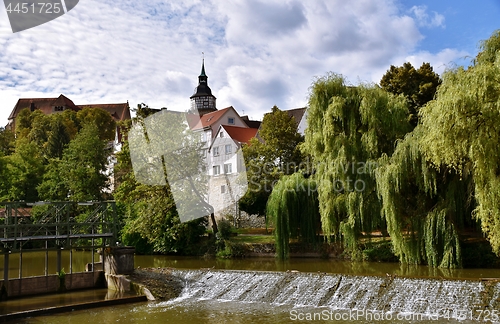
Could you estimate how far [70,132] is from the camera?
213 feet

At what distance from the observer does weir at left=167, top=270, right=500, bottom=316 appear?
42.4ft

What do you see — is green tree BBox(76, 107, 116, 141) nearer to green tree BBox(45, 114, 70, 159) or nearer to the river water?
green tree BBox(45, 114, 70, 159)

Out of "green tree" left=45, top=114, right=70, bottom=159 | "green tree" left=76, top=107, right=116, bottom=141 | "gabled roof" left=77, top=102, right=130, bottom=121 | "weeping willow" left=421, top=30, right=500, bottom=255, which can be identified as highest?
"gabled roof" left=77, top=102, right=130, bottom=121

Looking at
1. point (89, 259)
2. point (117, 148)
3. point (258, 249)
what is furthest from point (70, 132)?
point (258, 249)

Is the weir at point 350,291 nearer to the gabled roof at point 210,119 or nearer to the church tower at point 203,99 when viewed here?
the gabled roof at point 210,119

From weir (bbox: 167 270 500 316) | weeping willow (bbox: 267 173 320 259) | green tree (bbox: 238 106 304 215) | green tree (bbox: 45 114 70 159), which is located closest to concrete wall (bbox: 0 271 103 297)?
weir (bbox: 167 270 500 316)

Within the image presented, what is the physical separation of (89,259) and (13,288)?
13.2 metres

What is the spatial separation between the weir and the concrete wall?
3.23 m

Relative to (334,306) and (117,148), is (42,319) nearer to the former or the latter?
(334,306)

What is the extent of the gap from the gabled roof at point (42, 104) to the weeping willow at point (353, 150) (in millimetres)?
76863

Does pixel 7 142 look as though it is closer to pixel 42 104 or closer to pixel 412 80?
pixel 42 104

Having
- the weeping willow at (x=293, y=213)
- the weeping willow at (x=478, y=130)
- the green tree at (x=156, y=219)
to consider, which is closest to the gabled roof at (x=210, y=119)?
the green tree at (x=156, y=219)

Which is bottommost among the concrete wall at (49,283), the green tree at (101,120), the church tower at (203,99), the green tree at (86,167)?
the concrete wall at (49,283)

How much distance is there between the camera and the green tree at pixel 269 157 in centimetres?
3394
